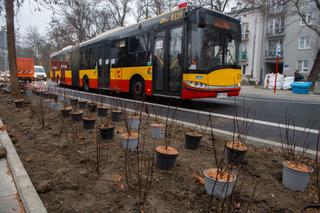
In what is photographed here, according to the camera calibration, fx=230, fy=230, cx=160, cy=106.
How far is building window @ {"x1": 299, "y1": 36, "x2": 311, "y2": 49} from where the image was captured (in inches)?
1388

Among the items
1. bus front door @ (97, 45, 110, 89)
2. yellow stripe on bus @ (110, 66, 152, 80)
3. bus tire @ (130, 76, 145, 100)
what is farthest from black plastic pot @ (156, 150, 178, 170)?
bus front door @ (97, 45, 110, 89)

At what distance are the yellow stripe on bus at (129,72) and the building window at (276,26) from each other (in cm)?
3674

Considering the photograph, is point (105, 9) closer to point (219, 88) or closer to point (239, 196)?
point (219, 88)

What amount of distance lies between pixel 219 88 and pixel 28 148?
244 inches

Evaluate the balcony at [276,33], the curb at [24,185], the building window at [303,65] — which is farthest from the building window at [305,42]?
the curb at [24,185]

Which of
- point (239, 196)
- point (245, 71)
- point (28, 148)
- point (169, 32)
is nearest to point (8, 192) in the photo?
point (28, 148)

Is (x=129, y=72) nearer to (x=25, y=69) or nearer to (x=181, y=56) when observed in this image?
(x=181, y=56)

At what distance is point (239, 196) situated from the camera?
2.34 metres

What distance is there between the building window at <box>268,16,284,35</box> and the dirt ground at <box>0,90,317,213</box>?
4185cm

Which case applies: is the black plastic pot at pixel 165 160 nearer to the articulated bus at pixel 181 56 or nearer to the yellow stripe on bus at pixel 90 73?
the articulated bus at pixel 181 56

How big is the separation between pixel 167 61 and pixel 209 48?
159 centimetres

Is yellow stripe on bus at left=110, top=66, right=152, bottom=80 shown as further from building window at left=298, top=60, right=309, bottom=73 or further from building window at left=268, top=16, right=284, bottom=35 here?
building window at left=268, top=16, right=284, bottom=35

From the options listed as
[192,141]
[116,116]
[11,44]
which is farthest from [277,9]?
[192,141]

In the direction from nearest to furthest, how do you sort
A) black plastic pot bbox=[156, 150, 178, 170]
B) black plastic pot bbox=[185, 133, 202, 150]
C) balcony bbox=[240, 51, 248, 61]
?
black plastic pot bbox=[156, 150, 178, 170]
black plastic pot bbox=[185, 133, 202, 150]
balcony bbox=[240, 51, 248, 61]
